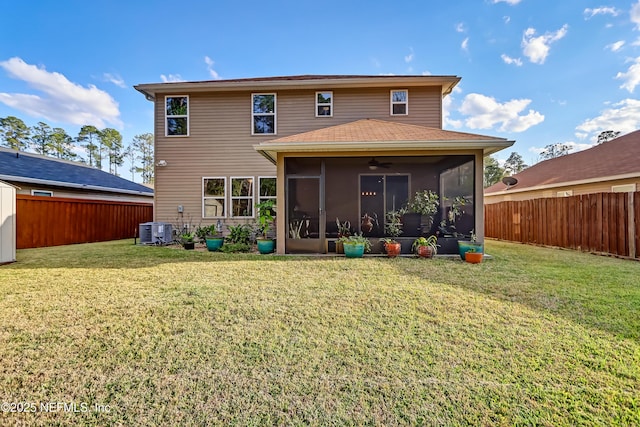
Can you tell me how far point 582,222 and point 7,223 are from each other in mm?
13623

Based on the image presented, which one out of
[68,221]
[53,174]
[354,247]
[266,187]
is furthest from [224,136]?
[53,174]

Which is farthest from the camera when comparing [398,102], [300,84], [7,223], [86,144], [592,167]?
[86,144]

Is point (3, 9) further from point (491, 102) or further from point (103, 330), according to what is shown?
point (491, 102)

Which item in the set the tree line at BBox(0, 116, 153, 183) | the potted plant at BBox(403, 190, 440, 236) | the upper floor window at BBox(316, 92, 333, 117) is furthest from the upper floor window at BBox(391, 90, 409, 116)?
the tree line at BBox(0, 116, 153, 183)

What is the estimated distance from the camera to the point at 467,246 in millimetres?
6195

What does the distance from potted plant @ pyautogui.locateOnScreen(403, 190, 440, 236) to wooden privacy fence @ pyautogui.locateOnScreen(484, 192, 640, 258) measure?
3854 millimetres

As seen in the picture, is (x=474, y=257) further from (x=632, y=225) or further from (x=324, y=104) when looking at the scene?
(x=324, y=104)

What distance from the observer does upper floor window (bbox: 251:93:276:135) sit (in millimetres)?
9867

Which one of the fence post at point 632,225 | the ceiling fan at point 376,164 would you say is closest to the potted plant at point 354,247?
the ceiling fan at point 376,164

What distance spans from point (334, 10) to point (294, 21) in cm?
153

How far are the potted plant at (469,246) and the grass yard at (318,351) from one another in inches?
71.0

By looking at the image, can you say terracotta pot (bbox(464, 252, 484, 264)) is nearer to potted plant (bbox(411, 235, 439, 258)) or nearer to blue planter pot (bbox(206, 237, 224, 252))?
potted plant (bbox(411, 235, 439, 258))

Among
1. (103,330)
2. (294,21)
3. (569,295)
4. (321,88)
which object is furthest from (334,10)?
(103,330)

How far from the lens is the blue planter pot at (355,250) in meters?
6.38
